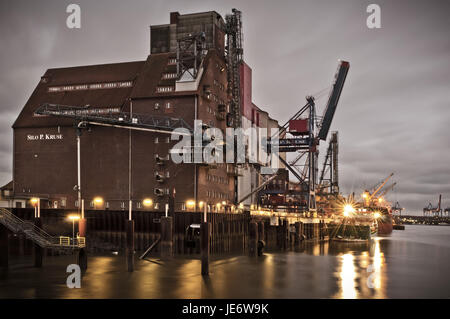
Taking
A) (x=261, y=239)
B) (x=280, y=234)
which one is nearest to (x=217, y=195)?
(x=280, y=234)

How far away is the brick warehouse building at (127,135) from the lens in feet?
191

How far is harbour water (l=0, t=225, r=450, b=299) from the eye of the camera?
27.2m

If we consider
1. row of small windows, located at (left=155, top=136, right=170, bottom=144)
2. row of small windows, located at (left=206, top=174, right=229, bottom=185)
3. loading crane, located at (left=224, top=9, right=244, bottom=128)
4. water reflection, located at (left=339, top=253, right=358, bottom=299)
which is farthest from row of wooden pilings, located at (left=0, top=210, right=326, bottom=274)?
loading crane, located at (left=224, top=9, right=244, bottom=128)

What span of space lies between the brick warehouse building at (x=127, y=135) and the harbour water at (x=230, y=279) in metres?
17.6

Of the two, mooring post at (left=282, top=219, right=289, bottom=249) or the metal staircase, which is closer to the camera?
the metal staircase

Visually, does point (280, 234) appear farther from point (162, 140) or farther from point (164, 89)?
point (164, 89)

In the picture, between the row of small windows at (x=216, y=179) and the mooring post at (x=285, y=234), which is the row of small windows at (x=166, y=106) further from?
the mooring post at (x=285, y=234)

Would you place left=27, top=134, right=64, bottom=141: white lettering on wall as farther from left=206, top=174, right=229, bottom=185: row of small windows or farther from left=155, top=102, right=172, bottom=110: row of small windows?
left=206, top=174, right=229, bottom=185: row of small windows

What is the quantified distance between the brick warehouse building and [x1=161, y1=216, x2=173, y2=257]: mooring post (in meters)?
16.8

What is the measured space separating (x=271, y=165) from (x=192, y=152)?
3567cm

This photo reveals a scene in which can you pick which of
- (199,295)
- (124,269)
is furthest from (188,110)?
(199,295)

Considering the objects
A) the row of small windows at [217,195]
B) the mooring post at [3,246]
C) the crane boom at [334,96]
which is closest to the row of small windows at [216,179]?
the row of small windows at [217,195]
